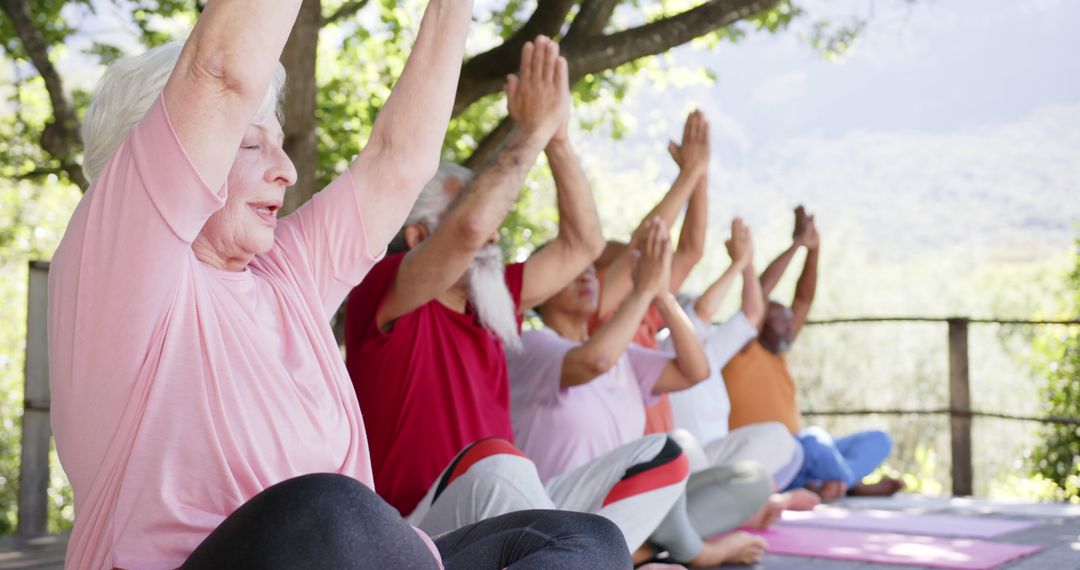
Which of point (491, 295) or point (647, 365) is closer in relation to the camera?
point (491, 295)

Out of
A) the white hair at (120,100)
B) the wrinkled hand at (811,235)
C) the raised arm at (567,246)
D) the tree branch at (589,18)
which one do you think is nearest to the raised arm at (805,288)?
the wrinkled hand at (811,235)

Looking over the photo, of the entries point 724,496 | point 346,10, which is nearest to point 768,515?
point 724,496

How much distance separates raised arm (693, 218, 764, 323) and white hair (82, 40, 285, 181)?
3652mm

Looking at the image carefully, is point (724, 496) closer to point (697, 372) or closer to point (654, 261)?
point (697, 372)

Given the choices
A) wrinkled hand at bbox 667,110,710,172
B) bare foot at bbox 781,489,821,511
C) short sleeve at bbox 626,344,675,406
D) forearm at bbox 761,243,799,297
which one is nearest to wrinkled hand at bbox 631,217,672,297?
short sleeve at bbox 626,344,675,406

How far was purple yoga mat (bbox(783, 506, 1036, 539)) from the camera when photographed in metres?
4.83

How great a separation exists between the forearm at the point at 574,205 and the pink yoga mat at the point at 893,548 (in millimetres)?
1327

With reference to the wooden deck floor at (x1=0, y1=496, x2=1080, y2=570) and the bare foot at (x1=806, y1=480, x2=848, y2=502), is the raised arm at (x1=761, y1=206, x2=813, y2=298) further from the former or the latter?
the wooden deck floor at (x1=0, y1=496, x2=1080, y2=570)

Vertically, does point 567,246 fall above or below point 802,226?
above

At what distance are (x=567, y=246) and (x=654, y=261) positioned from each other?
0.89ft

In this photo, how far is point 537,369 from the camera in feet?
13.0

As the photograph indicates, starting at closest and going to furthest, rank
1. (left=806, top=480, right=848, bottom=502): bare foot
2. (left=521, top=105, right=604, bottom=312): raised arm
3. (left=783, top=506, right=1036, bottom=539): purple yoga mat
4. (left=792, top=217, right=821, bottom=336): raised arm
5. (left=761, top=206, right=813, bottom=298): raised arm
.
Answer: (left=521, top=105, right=604, bottom=312): raised arm → (left=783, top=506, right=1036, bottom=539): purple yoga mat → (left=806, top=480, right=848, bottom=502): bare foot → (left=761, top=206, right=813, bottom=298): raised arm → (left=792, top=217, right=821, bottom=336): raised arm

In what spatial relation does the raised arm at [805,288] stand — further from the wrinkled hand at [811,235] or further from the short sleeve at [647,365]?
the short sleeve at [647,365]

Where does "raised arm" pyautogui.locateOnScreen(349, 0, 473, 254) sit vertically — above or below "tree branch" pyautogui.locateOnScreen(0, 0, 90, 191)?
below
